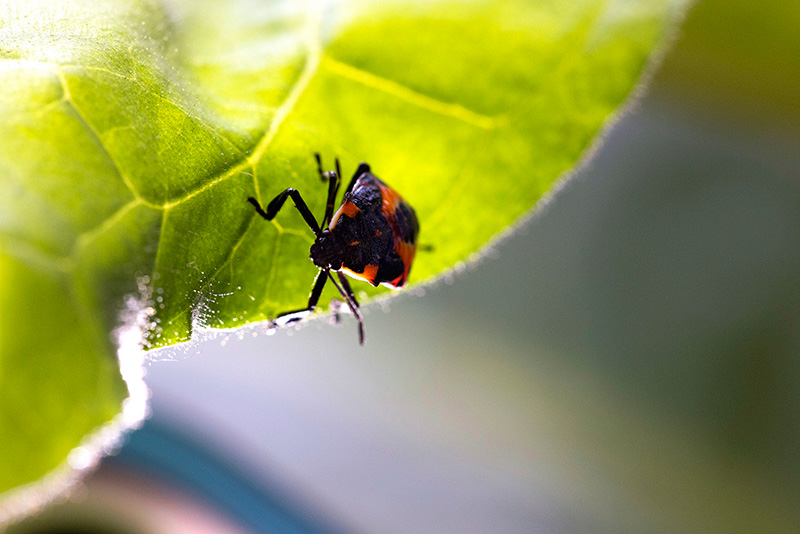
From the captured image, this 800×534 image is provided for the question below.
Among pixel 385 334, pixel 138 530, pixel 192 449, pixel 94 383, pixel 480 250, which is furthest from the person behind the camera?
pixel 385 334

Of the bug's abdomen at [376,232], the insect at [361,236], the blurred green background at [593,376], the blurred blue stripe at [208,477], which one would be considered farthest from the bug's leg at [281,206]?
the blurred green background at [593,376]

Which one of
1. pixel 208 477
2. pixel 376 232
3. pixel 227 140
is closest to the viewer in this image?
pixel 227 140

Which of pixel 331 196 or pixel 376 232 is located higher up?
pixel 376 232

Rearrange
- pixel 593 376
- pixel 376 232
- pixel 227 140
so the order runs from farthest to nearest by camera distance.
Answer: pixel 593 376, pixel 376 232, pixel 227 140

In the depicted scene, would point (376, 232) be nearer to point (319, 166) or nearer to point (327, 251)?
point (327, 251)

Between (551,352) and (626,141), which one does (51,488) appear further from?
(626,141)

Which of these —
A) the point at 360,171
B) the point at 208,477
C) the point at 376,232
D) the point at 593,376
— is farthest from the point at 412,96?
the point at 593,376

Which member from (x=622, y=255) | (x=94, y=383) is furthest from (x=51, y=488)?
(x=622, y=255)

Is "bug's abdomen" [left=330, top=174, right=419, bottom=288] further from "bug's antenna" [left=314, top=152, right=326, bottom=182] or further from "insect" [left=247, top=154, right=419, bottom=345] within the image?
"bug's antenna" [left=314, top=152, right=326, bottom=182]
